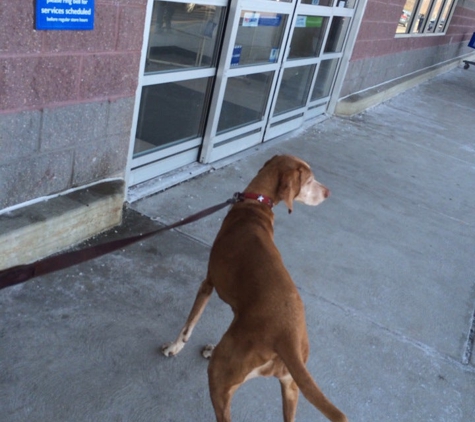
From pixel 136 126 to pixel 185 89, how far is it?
72 centimetres

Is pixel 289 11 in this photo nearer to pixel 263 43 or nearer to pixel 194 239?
pixel 263 43

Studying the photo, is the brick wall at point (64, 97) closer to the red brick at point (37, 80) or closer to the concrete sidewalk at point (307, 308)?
the red brick at point (37, 80)

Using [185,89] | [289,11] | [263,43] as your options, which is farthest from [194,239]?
[289,11]

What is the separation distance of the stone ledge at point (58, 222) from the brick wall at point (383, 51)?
5.73m

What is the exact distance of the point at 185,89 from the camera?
4.66 meters

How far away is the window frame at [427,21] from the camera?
Result: 11529mm

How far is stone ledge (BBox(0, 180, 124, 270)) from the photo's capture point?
3047 mm

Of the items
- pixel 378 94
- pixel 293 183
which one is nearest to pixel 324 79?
pixel 378 94

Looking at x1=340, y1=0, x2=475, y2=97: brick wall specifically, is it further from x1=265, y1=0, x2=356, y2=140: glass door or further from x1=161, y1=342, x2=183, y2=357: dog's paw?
x1=161, y1=342, x2=183, y2=357: dog's paw

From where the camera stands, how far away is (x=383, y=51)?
988cm

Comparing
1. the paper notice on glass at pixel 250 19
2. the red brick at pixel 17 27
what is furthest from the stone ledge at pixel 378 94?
the red brick at pixel 17 27

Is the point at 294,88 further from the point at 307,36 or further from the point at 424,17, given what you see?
the point at 424,17

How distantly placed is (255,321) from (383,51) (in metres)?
8.80

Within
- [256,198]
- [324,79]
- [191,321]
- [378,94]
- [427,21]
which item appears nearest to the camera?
[191,321]
